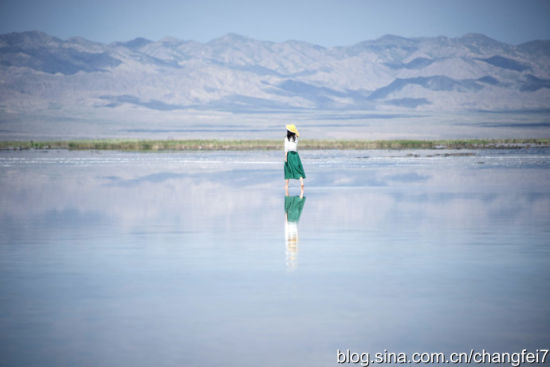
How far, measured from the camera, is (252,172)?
3378 cm

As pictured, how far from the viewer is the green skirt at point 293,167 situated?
76.0ft

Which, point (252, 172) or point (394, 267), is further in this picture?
point (252, 172)

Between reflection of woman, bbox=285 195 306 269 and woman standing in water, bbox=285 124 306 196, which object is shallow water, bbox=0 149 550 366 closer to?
reflection of woman, bbox=285 195 306 269

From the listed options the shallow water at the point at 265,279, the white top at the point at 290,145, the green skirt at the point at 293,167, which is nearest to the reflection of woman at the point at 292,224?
the shallow water at the point at 265,279

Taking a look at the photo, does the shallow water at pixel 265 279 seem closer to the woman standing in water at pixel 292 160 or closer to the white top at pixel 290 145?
the woman standing in water at pixel 292 160

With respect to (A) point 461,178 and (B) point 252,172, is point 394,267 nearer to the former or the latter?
(A) point 461,178

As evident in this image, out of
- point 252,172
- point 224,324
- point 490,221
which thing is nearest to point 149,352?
point 224,324

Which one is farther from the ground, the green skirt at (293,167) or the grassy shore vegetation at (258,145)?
the green skirt at (293,167)

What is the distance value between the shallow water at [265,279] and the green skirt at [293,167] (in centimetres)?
267

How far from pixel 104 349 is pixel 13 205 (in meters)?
13.4

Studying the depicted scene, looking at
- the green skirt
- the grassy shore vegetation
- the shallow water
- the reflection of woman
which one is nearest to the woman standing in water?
the green skirt

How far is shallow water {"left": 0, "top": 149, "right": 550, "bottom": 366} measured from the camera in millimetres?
7160

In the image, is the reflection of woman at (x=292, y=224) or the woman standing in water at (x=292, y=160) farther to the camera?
the woman standing in water at (x=292, y=160)

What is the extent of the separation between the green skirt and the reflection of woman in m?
1.49
